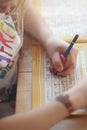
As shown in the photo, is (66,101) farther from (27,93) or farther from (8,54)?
(8,54)

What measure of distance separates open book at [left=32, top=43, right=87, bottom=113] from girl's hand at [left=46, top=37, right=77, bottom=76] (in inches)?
0.6

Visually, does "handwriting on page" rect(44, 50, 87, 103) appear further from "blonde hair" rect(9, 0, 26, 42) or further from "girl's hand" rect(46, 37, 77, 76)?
"blonde hair" rect(9, 0, 26, 42)

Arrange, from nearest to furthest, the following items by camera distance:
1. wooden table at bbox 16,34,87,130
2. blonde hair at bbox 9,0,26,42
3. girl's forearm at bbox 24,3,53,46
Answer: wooden table at bbox 16,34,87,130 → blonde hair at bbox 9,0,26,42 → girl's forearm at bbox 24,3,53,46

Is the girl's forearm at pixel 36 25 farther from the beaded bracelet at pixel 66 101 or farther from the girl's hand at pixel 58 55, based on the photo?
the beaded bracelet at pixel 66 101

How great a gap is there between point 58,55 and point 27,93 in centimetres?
17

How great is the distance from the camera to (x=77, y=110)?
2.32ft

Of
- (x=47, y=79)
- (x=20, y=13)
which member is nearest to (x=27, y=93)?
(x=47, y=79)

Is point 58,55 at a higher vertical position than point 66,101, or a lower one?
higher

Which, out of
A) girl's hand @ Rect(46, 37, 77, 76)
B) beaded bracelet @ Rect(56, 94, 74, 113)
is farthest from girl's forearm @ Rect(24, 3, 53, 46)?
beaded bracelet @ Rect(56, 94, 74, 113)

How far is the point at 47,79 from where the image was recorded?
79 centimetres

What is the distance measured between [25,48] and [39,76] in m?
0.14

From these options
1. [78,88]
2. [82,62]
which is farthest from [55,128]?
[82,62]

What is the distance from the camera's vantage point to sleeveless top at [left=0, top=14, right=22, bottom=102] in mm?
816

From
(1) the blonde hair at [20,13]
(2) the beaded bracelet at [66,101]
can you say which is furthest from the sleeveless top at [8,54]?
(2) the beaded bracelet at [66,101]
